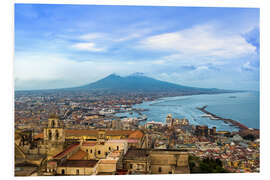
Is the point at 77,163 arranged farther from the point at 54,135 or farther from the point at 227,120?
the point at 227,120

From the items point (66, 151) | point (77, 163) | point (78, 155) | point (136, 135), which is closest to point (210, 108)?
point (136, 135)

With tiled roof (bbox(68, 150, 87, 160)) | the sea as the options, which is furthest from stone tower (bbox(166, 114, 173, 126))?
tiled roof (bbox(68, 150, 87, 160))

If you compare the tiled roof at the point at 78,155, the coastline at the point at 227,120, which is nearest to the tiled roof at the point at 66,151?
the tiled roof at the point at 78,155

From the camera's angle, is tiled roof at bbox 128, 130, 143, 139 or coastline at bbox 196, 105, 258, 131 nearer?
tiled roof at bbox 128, 130, 143, 139

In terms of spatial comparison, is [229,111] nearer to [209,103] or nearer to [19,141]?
[209,103]

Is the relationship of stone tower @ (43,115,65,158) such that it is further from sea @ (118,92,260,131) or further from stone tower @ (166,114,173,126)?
stone tower @ (166,114,173,126)
